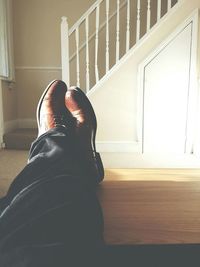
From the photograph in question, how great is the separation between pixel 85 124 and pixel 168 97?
5.98 feet

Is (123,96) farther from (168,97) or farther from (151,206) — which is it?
(151,206)

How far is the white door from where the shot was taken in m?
2.45

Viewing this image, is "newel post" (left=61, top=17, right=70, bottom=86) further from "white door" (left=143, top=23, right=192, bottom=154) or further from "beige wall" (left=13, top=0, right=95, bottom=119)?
"beige wall" (left=13, top=0, right=95, bottom=119)

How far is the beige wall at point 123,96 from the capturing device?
2.48 metres

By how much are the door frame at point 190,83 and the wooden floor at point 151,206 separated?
1.53 meters

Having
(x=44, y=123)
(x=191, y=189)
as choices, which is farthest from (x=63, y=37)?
(x=191, y=189)

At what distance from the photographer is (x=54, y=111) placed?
799 millimetres

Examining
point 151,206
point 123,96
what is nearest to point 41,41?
point 123,96

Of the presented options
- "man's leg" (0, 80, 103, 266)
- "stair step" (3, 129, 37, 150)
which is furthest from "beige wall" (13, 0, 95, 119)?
"man's leg" (0, 80, 103, 266)

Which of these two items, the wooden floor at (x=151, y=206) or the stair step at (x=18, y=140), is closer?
the wooden floor at (x=151, y=206)

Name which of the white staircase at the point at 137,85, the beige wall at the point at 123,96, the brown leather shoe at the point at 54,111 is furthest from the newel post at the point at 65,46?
the brown leather shoe at the point at 54,111

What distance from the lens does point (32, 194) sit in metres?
0.46

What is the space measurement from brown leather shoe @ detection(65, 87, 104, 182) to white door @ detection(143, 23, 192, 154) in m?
1.67

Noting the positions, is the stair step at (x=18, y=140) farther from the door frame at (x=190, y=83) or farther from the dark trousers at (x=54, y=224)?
the dark trousers at (x=54, y=224)
